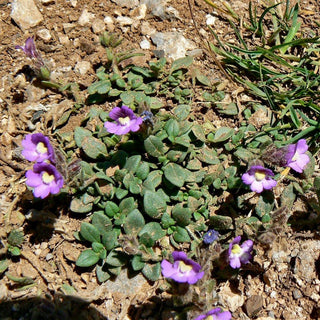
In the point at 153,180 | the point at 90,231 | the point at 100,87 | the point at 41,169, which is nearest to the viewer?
the point at 41,169

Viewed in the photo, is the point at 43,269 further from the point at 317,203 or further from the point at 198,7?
the point at 198,7

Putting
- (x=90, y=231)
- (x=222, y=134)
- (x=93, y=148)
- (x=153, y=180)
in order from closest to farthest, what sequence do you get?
(x=90, y=231) → (x=153, y=180) → (x=93, y=148) → (x=222, y=134)

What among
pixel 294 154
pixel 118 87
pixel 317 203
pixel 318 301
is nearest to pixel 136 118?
pixel 118 87

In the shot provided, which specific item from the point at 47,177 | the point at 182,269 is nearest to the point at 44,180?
the point at 47,177

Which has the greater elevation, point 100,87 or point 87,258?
point 100,87

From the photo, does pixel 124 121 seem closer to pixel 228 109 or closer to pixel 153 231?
pixel 153 231

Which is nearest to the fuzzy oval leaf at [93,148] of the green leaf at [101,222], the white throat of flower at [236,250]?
the green leaf at [101,222]

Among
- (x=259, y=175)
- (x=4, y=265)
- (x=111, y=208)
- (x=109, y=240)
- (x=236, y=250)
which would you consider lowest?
(x=4, y=265)

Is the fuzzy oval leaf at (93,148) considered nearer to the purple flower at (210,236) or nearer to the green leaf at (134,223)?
the green leaf at (134,223)
